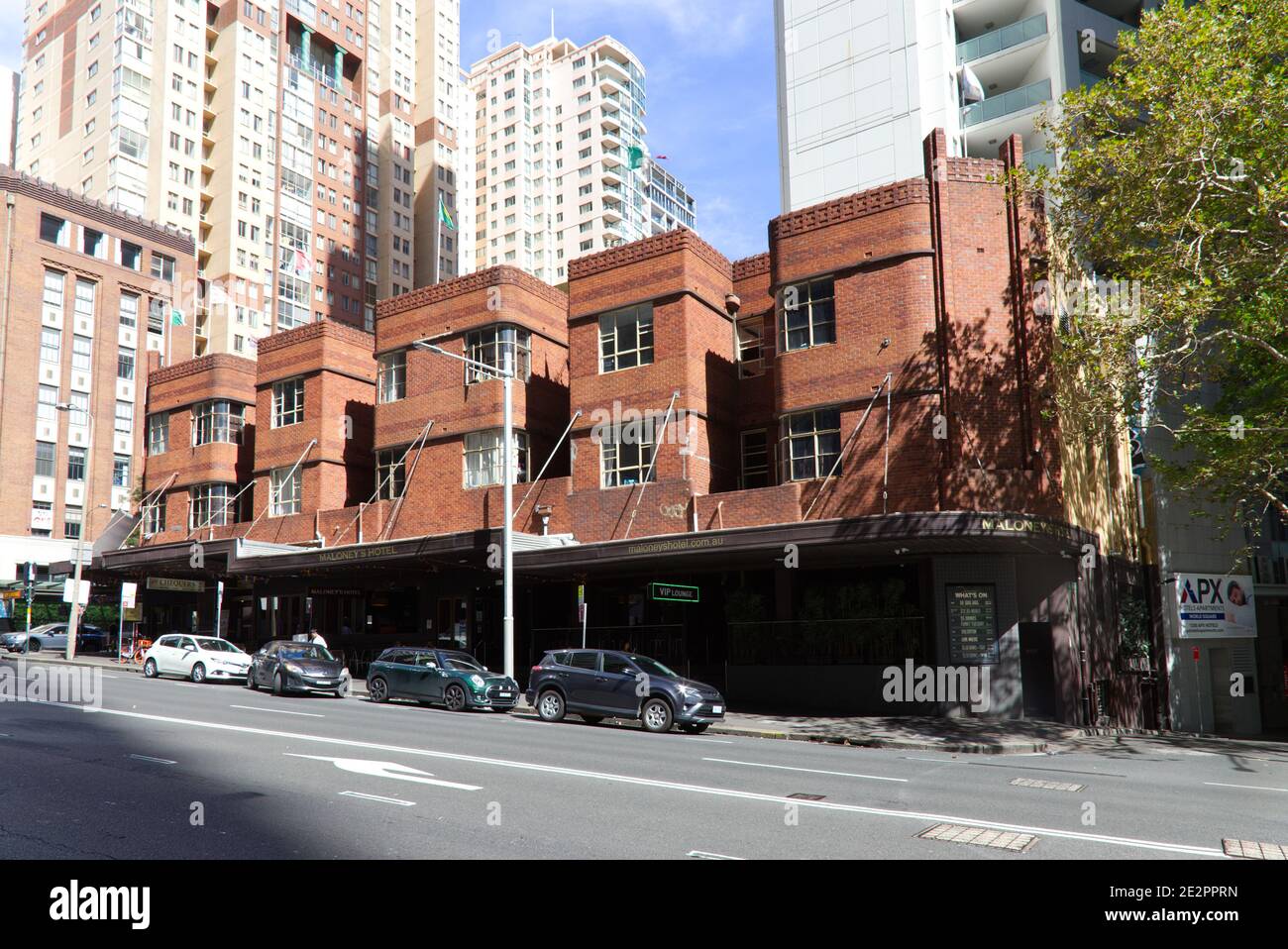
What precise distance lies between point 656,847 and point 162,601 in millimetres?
42762

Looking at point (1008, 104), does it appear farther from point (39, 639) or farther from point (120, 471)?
point (120, 471)

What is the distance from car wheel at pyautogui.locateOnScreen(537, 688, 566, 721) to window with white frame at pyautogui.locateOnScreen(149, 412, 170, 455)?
30178mm

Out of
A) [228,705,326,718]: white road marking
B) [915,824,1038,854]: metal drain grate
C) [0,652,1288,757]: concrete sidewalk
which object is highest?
[228,705,326,718]: white road marking

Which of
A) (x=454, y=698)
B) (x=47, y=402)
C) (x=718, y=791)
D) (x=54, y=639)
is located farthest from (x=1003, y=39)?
(x=47, y=402)

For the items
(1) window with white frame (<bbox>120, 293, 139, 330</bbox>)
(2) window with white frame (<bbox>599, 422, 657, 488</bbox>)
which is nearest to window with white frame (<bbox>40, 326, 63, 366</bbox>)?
(1) window with white frame (<bbox>120, 293, 139, 330</bbox>)

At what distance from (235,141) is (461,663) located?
69.9 m

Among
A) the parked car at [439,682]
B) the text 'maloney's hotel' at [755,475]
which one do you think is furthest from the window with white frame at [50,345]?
the parked car at [439,682]

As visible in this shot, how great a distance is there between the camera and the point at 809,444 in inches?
1013

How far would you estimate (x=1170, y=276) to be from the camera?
20266 mm

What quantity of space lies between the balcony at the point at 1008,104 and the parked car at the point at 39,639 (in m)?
47.6

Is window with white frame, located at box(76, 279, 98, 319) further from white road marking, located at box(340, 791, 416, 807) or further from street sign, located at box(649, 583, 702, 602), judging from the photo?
white road marking, located at box(340, 791, 416, 807)

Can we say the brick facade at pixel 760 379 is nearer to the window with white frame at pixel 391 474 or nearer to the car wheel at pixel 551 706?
the window with white frame at pixel 391 474

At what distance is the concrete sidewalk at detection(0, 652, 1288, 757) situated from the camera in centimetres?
1880
